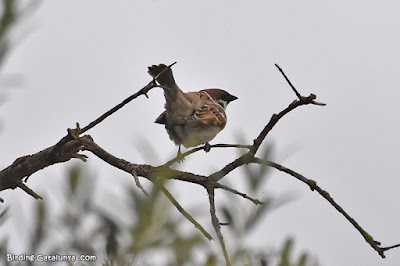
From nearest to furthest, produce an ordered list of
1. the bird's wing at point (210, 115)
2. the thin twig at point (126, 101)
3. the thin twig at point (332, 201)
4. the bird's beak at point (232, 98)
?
the thin twig at point (126, 101)
the thin twig at point (332, 201)
the bird's wing at point (210, 115)
the bird's beak at point (232, 98)

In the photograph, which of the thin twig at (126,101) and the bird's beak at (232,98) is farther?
the bird's beak at (232,98)

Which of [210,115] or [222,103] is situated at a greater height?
[222,103]

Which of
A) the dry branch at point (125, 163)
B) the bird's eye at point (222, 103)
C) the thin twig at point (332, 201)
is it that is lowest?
Result: the thin twig at point (332, 201)

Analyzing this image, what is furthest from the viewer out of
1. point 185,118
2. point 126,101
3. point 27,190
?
point 185,118

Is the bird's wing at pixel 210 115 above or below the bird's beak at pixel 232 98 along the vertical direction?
below

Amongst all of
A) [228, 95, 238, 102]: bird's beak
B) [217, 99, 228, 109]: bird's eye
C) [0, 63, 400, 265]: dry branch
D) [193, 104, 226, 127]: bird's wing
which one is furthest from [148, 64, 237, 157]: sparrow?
[0, 63, 400, 265]: dry branch

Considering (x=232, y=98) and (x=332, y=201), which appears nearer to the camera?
(x=332, y=201)

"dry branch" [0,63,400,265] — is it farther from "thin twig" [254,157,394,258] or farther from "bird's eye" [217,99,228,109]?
"bird's eye" [217,99,228,109]

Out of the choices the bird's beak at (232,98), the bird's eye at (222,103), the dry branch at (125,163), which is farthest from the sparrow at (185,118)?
the dry branch at (125,163)

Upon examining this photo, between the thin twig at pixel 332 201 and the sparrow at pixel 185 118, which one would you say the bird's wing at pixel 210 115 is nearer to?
the sparrow at pixel 185 118

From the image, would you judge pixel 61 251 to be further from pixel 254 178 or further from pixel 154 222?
pixel 254 178

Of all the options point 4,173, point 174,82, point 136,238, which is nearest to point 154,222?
point 136,238

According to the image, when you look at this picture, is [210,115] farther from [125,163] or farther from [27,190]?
[27,190]

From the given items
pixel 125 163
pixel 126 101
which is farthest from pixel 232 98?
pixel 126 101
